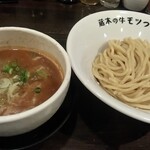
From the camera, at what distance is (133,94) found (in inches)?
42.7

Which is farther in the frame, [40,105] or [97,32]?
[97,32]

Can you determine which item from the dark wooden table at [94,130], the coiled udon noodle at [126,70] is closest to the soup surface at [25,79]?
the dark wooden table at [94,130]

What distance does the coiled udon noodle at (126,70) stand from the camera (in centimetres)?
106

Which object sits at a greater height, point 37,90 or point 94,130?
point 37,90

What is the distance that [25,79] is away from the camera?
0.91 meters

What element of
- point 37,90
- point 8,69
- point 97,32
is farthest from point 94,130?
point 97,32

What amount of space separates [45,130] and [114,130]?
0.26m

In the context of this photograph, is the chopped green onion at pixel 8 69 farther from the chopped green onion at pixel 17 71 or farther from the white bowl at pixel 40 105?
the white bowl at pixel 40 105

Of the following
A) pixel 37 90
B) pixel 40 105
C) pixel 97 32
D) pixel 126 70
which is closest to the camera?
pixel 40 105

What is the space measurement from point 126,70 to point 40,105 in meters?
0.54

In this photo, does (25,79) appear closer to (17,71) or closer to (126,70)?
(17,71)

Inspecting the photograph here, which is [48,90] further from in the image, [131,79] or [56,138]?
[131,79]

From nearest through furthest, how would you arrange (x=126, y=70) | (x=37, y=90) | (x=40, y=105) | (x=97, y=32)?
(x=40, y=105) → (x=37, y=90) → (x=126, y=70) → (x=97, y=32)

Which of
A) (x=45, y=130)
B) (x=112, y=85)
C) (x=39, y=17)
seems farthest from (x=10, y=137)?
(x=39, y=17)
